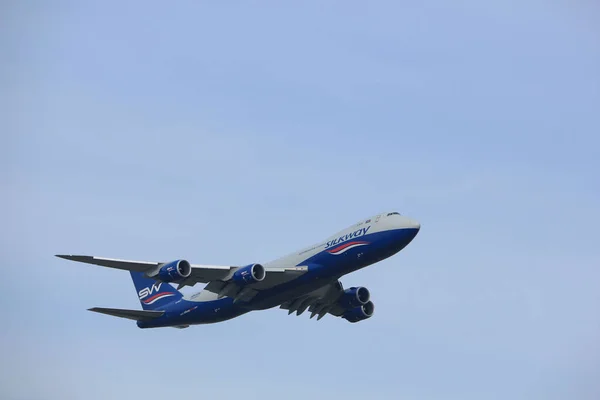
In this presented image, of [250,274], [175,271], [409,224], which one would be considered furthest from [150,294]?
[409,224]

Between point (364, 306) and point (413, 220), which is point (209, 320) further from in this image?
point (413, 220)

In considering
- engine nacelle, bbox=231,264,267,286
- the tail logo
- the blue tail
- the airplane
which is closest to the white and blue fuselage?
the airplane

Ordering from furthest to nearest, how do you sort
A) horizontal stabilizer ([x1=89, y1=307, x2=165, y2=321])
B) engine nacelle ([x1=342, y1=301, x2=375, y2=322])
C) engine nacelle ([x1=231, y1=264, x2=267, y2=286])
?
engine nacelle ([x1=342, y1=301, x2=375, y2=322]) → horizontal stabilizer ([x1=89, y1=307, x2=165, y2=321]) → engine nacelle ([x1=231, y1=264, x2=267, y2=286])

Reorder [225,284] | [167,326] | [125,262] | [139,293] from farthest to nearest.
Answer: [139,293]
[167,326]
[225,284]
[125,262]

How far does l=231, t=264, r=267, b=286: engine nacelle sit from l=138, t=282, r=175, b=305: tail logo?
1235 centimetres

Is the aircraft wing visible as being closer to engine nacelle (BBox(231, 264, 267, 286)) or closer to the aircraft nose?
engine nacelle (BBox(231, 264, 267, 286))

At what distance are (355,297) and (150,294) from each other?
1674 centimetres

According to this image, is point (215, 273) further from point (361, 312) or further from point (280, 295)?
point (361, 312)

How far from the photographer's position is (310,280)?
2621 inches

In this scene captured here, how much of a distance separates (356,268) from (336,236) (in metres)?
2.56

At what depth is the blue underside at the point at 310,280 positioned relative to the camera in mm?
64438

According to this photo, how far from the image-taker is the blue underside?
64.4 m

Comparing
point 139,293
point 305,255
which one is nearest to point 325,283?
point 305,255

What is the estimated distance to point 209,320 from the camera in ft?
236
